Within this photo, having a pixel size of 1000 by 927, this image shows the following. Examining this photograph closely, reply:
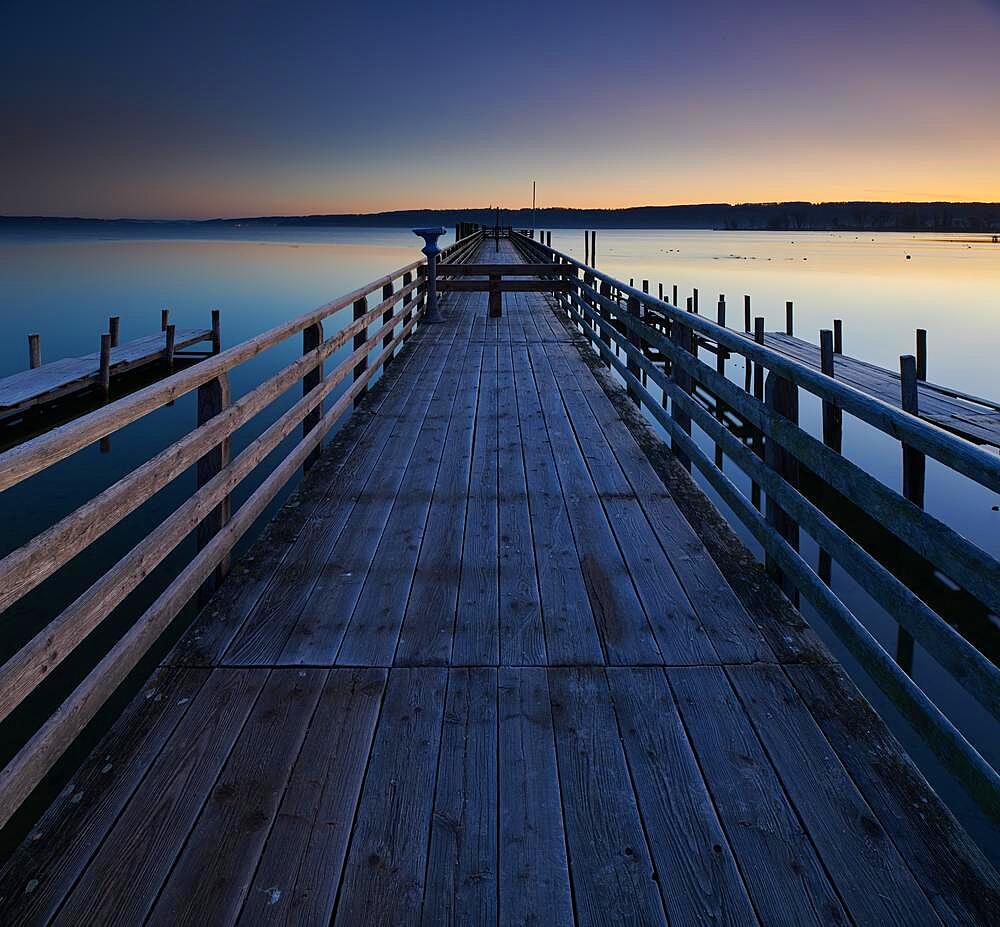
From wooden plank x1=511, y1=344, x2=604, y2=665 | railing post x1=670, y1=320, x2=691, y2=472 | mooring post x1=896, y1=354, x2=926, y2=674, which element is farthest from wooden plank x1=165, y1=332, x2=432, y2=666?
mooring post x1=896, y1=354, x2=926, y2=674

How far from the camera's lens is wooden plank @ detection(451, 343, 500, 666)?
10.1 ft

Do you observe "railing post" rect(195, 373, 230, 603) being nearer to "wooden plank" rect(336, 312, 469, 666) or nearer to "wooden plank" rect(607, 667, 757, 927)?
"wooden plank" rect(336, 312, 469, 666)

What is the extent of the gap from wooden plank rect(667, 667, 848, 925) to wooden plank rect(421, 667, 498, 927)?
0.65 m

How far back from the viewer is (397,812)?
2.18 metres

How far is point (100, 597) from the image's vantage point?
2.33 m

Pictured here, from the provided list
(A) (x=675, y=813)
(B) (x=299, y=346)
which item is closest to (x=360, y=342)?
(A) (x=675, y=813)

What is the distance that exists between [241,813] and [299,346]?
2708 centimetres

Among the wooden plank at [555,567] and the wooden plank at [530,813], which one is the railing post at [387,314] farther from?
the wooden plank at [530,813]

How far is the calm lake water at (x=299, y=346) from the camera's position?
254 inches

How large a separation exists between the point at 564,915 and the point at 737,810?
0.63m

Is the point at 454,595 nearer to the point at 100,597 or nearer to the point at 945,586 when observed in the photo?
the point at 100,597

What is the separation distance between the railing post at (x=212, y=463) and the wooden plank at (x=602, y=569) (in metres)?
1.75

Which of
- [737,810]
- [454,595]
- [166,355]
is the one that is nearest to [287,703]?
[454,595]

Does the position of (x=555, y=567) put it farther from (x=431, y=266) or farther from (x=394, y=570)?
(x=431, y=266)
